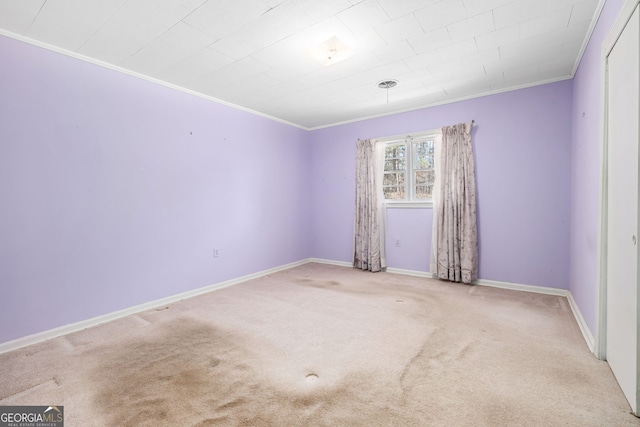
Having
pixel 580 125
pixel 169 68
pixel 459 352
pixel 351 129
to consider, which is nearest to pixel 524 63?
pixel 580 125

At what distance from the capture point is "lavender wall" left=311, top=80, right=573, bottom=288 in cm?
347

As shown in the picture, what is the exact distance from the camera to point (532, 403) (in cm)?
164

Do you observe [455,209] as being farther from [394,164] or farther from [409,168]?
[394,164]

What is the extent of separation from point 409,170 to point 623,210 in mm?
3006

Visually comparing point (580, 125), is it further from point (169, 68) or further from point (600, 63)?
point (169, 68)

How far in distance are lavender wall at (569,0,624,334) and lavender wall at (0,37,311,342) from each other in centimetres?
394

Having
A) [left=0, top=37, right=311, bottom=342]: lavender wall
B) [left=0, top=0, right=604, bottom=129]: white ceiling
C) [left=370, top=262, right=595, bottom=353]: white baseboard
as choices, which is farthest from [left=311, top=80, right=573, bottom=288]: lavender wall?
[left=0, top=37, right=311, bottom=342]: lavender wall

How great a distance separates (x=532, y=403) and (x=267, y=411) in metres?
1.50

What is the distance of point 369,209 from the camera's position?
4863mm

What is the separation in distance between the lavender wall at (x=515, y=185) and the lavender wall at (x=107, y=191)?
8.68ft

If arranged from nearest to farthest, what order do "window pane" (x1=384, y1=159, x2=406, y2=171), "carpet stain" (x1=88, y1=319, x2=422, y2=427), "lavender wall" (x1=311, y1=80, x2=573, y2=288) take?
"carpet stain" (x1=88, y1=319, x2=422, y2=427)
"lavender wall" (x1=311, y1=80, x2=573, y2=288)
"window pane" (x1=384, y1=159, x2=406, y2=171)

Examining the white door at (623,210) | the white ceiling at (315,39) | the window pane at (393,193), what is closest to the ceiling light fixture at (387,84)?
the white ceiling at (315,39)

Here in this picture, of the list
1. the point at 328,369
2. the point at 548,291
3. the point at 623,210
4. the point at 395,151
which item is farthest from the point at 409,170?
the point at 328,369

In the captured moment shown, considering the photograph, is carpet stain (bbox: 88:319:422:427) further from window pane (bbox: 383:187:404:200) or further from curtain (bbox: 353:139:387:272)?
window pane (bbox: 383:187:404:200)
